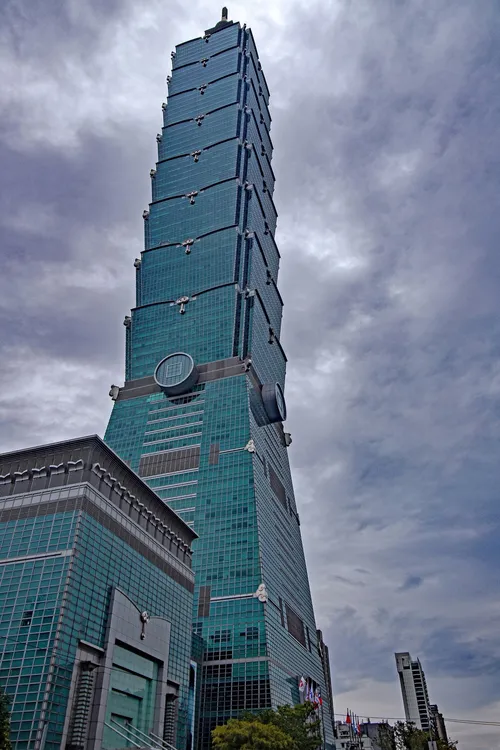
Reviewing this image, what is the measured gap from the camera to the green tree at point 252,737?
221 ft

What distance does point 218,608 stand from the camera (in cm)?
12588

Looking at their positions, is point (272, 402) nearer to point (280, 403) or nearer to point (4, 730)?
point (280, 403)

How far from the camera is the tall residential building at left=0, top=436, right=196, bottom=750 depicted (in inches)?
2469

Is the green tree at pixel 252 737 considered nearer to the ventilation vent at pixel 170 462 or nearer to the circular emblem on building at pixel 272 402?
the ventilation vent at pixel 170 462

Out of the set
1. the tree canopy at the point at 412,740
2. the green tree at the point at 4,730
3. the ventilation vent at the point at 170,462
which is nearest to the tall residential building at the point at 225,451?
the ventilation vent at the point at 170,462

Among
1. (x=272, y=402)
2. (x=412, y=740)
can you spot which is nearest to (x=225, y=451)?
(x=272, y=402)

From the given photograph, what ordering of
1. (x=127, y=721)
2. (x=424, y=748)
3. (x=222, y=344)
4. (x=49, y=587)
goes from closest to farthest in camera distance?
(x=49, y=587), (x=127, y=721), (x=424, y=748), (x=222, y=344)

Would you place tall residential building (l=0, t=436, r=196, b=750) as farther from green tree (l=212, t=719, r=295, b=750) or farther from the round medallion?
the round medallion

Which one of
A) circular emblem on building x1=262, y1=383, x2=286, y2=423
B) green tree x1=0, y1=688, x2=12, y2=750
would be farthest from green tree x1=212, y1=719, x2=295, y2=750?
circular emblem on building x1=262, y1=383, x2=286, y2=423

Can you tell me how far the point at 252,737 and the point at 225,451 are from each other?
86.2 m

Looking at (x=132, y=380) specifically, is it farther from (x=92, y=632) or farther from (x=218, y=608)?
(x=92, y=632)

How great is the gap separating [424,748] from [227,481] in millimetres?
66177

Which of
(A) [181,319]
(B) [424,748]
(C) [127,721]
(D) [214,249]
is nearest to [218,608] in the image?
(B) [424,748]

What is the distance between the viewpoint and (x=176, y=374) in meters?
172
